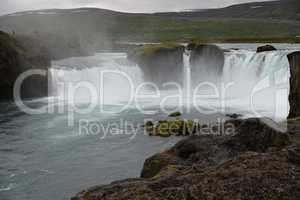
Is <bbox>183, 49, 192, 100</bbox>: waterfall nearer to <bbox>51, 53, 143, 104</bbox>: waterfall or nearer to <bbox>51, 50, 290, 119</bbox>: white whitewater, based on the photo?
<bbox>51, 50, 290, 119</bbox>: white whitewater

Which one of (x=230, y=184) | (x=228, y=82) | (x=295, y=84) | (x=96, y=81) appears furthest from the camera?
(x=96, y=81)

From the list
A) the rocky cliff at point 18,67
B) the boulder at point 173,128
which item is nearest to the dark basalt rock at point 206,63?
the rocky cliff at point 18,67

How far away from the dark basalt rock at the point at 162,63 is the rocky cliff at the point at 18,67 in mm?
13094

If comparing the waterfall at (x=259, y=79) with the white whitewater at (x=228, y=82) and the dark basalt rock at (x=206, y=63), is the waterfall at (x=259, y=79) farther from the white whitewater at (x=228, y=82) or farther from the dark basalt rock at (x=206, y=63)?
the dark basalt rock at (x=206, y=63)

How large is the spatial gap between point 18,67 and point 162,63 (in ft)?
58.2

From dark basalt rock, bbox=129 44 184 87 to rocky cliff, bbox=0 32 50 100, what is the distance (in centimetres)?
1309

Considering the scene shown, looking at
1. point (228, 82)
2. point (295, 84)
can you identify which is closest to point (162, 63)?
point (228, 82)

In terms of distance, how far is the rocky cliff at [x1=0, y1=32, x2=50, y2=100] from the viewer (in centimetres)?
4603

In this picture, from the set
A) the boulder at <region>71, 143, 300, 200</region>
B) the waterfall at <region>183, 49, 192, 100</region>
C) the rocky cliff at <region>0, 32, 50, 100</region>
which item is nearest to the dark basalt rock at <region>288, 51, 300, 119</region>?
the boulder at <region>71, 143, 300, 200</region>

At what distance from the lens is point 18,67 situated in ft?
157

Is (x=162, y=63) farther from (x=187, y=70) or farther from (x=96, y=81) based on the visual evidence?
(x=96, y=81)

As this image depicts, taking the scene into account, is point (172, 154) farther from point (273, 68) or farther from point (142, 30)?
point (142, 30)

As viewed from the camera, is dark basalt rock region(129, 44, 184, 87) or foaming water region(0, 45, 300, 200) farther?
dark basalt rock region(129, 44, 184, 87)

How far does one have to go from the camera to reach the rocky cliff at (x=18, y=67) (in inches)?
1812
